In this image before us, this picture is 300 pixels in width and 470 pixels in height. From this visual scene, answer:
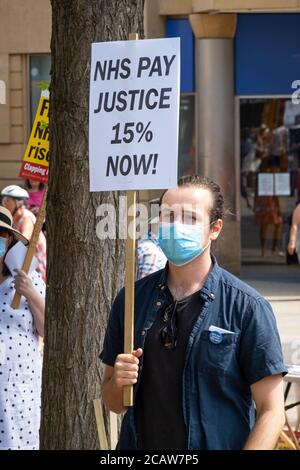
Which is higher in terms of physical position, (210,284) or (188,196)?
(188,196)

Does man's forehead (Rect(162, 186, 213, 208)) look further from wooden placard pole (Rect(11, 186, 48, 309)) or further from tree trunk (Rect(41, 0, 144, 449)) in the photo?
wooden placard pole (Rect(11, 186, 48, 309))

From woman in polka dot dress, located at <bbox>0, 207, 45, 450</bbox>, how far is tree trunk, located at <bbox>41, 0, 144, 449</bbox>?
414 millimetres

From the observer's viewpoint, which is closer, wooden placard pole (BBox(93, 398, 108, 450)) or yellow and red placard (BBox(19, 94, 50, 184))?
wooden placard pole (BBox(93, 398, 108, 450))

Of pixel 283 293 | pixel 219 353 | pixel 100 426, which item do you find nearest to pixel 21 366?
pixel 100 426

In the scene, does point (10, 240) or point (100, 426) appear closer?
point (100, 426)

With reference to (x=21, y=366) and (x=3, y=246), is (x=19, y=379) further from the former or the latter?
(x=3, y=246)

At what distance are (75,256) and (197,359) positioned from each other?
1.47m

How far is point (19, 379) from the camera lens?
5.40m

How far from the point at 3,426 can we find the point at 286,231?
14.1m

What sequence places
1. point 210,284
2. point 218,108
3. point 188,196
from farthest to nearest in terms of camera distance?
1. point 218,108
2. point 188,196
3. point 210,284

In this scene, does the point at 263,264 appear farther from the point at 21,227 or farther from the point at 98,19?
the point at 98,19

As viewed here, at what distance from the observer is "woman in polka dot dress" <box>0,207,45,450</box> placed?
5359 millimetres

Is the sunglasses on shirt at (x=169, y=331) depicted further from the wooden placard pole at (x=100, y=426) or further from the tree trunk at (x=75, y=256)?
the tree trunk at (x=75, y=256)

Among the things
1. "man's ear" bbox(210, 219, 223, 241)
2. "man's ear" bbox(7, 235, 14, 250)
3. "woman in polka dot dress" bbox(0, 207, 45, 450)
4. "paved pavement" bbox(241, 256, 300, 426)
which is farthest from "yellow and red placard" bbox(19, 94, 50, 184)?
"man's ear" bbox(210, 219, 223, 241)
